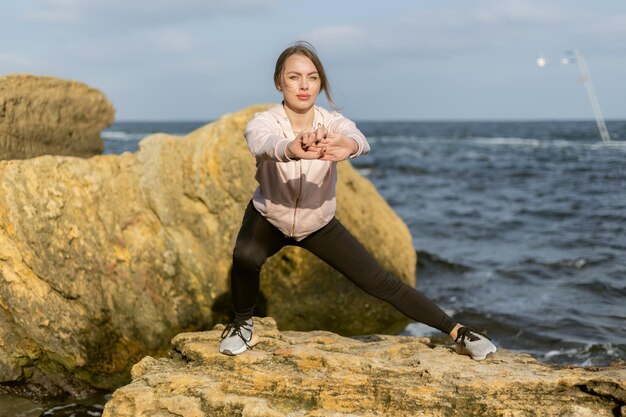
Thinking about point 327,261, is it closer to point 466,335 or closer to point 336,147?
point 466,335

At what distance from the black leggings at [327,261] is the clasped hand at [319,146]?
2.95 feet

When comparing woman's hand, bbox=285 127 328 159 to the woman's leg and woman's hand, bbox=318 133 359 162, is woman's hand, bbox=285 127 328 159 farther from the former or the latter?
the woman's leg

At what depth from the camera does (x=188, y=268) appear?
6117mm

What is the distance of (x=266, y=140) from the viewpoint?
3.37 m

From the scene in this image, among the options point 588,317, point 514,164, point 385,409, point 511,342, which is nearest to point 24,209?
point 385,409

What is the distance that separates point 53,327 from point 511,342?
4.90m

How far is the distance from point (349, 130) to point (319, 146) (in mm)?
618

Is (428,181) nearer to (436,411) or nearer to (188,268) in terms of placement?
(188,268)

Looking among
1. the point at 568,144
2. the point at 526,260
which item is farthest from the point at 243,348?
the point at 568,144

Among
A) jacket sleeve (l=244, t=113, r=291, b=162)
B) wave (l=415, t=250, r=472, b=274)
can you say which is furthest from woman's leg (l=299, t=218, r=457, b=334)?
wave (l=415, t=250, r=472, b=274)

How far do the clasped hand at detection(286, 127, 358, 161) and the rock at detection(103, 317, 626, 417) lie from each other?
1.35 meters

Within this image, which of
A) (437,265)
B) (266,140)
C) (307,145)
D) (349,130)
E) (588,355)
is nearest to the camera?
(307,145)

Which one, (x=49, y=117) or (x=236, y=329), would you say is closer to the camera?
(x=236, y=329)

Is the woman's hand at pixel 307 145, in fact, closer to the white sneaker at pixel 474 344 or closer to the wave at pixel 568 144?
the white sneaker at pixel 474 344
